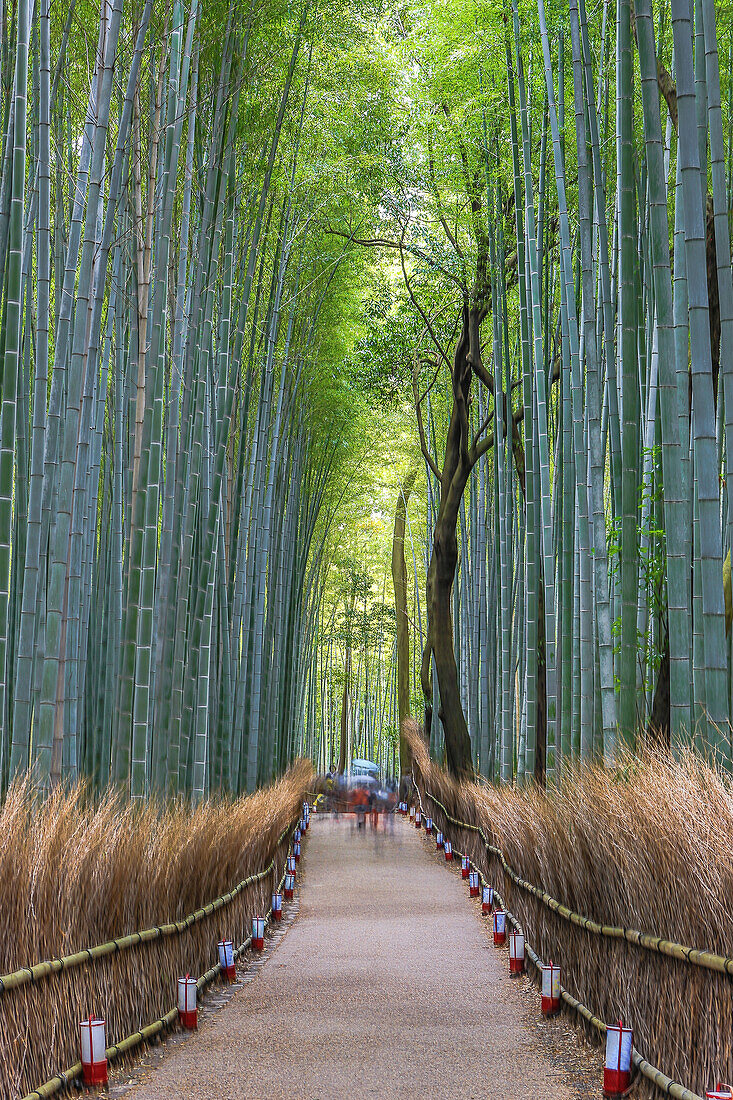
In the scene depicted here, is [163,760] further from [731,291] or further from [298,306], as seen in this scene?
[298,306]

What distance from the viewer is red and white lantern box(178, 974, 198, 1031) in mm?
3840

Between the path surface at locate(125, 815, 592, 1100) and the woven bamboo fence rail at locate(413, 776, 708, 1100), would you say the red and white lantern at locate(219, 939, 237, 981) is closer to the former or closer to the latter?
the path surface at locate(125, 815, 592, 1100)

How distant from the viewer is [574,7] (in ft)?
15.2

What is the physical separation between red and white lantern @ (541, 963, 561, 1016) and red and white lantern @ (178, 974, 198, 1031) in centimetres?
124

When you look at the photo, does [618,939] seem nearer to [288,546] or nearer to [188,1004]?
[188,1004]

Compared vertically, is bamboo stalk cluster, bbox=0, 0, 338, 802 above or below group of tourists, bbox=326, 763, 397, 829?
above

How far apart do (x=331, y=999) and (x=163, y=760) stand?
165 cm

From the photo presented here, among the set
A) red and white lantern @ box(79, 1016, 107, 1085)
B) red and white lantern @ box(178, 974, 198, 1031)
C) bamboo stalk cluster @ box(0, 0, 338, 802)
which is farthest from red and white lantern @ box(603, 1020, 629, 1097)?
bamboo stalk cluster @ box(0, 0, 338, 802)

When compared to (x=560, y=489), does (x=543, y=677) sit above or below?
below

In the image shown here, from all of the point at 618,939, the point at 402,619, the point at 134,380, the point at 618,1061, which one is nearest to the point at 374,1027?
the point at 618,939

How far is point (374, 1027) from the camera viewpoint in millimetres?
3783

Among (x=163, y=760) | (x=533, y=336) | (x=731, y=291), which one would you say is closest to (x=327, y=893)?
(x=163, y=760)

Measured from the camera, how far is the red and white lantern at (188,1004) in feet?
12.6

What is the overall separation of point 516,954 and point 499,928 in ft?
2.75
